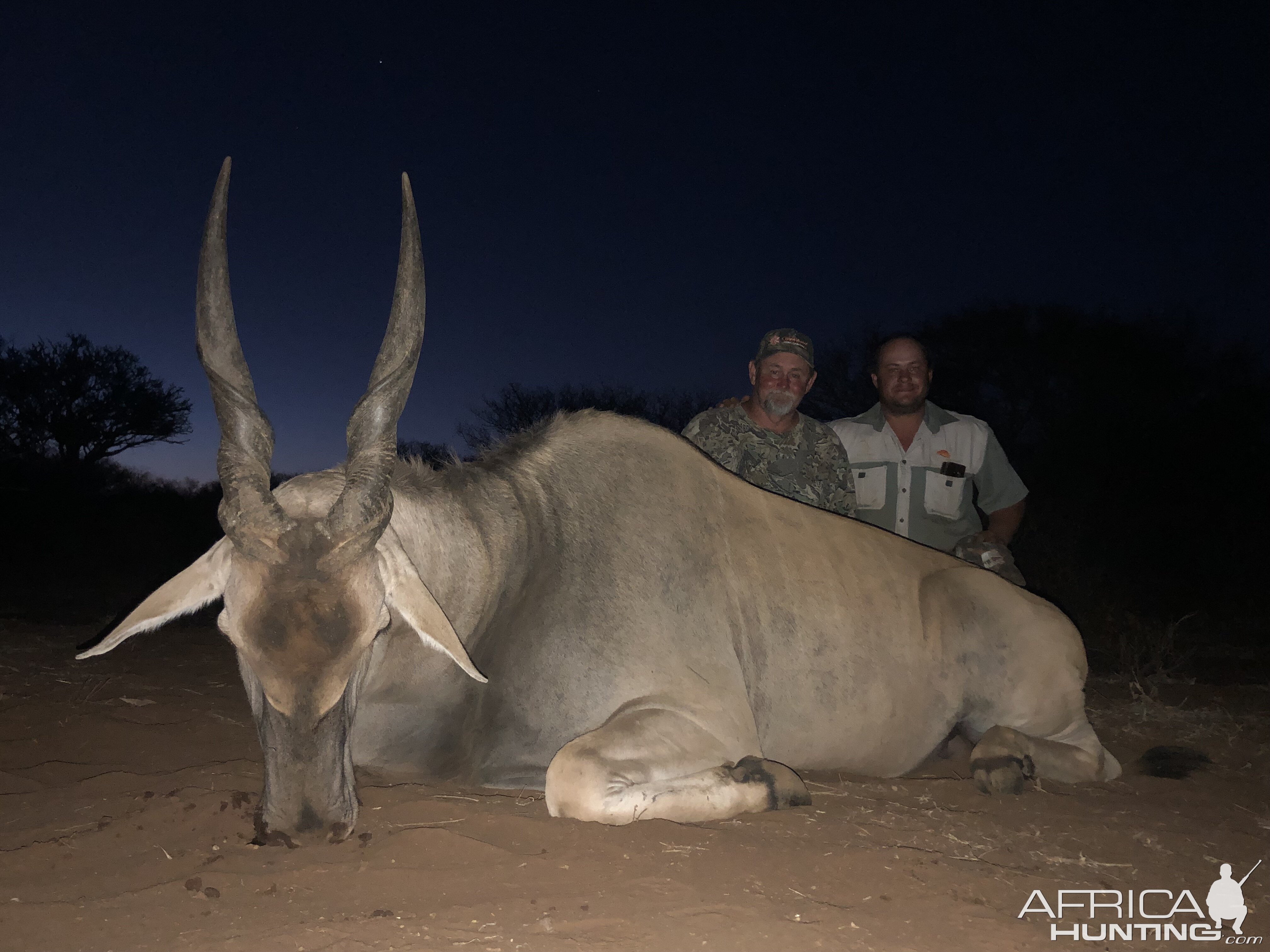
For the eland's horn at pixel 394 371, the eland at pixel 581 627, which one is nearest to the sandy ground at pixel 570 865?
the eland at pixel 581 627

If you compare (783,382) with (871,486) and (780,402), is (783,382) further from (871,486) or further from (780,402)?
(871,486)

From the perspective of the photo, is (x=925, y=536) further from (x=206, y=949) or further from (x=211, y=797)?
(x=206, y=949)

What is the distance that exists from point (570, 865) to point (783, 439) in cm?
383

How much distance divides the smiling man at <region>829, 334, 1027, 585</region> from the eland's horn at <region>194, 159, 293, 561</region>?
4.22 m

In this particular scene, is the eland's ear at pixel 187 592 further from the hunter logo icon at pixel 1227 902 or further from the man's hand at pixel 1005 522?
the man's hand at pixel 1005 522

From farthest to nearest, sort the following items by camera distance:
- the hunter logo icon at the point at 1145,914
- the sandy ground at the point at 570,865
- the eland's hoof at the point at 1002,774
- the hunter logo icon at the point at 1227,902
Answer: the eland's hoof at the point at 1002,774 < the hunter logo icon at the point at 1227,902 < the hunter logo icon at the point at 1145,914 < the sandy ground at the point at 570,865

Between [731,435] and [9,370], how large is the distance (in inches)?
864

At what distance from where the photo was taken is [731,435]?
231 inches

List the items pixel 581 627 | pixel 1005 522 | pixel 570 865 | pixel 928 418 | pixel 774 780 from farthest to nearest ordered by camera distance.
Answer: pixel 928 418
pixel 1005 522
pixel 581 627
pixel 774 780
pixel 570 865

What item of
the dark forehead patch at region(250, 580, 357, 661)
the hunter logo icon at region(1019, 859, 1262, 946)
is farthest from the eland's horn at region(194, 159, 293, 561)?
the hunter logo icon at region(1019, 859, 1262, 946)

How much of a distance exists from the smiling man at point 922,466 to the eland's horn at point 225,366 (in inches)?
166

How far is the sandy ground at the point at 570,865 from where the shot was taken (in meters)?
2.15

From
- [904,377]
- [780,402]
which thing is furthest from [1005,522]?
[780,402]

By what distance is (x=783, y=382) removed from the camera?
597cm
